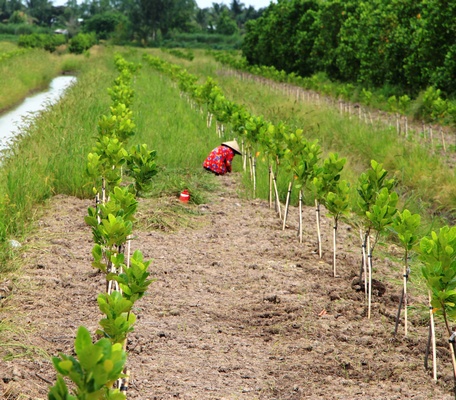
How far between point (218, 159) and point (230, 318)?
387 centimetres

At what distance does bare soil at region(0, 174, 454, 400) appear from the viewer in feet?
9.59

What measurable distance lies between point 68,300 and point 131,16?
63438 mm

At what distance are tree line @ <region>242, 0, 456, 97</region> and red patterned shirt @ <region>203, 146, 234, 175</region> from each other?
607 centimetres

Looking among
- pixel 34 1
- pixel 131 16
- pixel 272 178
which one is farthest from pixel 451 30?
pixel 34 1

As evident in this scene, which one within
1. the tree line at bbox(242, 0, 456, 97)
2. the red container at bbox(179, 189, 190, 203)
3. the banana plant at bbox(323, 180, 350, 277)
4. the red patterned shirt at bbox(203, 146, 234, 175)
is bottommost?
the red container at bbox(179, 189, 190, 203)

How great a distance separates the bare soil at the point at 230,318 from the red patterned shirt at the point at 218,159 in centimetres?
201

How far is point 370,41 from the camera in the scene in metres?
16.8

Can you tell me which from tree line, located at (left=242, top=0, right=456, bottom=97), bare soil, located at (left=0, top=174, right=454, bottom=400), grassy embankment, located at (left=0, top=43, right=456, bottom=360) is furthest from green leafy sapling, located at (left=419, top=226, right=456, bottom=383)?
tree line, located at (left=242, top=0, right=456, bottom=97)

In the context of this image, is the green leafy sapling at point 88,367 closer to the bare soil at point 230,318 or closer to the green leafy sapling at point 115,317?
the green leafy sapling at point 115,317

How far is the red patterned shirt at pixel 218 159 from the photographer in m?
7.38

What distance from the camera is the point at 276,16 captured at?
27062 mm

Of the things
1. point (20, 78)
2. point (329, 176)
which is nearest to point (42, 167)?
point (329, 176)

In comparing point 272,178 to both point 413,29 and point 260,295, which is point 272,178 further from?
point 413,29

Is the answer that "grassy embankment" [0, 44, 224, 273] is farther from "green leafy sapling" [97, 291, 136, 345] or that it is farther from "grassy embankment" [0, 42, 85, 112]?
"grassy embankment" [0, 42, 85, 112]
